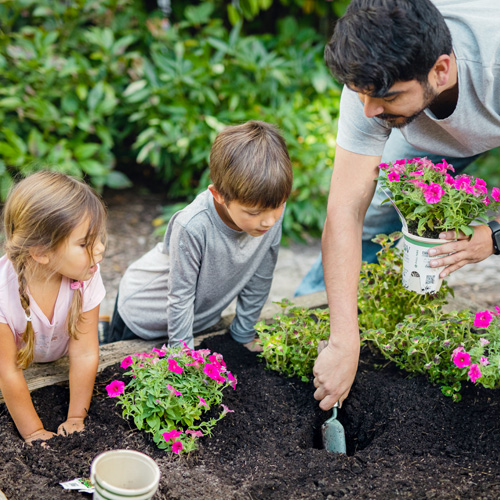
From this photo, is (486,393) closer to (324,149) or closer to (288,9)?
(324,149)

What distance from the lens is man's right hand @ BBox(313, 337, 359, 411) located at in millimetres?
1867

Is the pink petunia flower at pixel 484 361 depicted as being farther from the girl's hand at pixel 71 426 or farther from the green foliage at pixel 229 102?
the green foliage at pixel 229 102

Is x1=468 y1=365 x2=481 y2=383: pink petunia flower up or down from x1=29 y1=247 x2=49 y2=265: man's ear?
down

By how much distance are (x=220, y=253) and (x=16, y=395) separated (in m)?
0.82

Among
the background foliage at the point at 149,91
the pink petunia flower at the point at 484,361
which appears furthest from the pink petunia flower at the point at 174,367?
the background foliage at the point at 149,91

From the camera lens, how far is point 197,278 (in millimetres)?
2162

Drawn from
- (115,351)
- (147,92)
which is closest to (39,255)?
(115,351)

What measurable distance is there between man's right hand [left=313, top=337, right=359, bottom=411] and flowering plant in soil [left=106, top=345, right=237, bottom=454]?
30 cm

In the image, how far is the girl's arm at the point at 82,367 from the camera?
1.86m

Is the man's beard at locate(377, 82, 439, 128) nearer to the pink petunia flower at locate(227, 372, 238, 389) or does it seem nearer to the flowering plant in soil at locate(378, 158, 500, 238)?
the flowering plant in soil at locate(378, 158, 500, 238)

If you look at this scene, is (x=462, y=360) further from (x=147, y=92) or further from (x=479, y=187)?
(x=147, y=92)

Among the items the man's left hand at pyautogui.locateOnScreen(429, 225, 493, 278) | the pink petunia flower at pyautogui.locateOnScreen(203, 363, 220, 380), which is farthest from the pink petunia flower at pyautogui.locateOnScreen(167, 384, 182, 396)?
the man's left hand at pyautogui.locateOnScreen(429, 225, 493, 278)

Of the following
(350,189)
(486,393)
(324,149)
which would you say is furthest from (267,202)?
(324,149)

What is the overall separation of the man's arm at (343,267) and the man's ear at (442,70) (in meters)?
0.36
